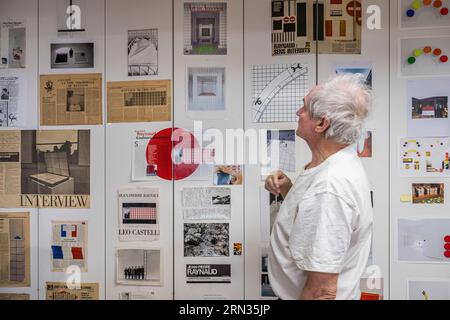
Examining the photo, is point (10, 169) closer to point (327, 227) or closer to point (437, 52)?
→ point (327, 227)

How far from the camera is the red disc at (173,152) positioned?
4.20ft

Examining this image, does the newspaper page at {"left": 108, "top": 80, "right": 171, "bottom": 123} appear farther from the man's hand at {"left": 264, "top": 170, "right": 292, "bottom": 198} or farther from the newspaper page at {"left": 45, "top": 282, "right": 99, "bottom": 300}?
the newspaper page at {"left": 45, "top": 282, "right": 99, "bottom": 300}

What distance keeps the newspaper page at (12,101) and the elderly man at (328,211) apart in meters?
1.27

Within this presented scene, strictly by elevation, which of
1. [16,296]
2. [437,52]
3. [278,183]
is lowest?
[16,296]

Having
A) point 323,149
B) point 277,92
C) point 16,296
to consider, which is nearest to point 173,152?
point 277,92

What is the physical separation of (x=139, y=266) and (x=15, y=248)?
599 mm

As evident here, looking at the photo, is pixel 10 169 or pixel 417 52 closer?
pixel 417 52

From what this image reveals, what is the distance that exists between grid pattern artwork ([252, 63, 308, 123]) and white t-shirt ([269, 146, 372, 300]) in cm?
38

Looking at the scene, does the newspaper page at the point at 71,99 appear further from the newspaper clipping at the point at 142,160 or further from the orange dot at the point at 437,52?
the orange dot at the point at 437,52

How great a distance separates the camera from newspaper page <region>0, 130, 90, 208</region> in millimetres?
1326

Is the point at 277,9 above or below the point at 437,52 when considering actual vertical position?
above

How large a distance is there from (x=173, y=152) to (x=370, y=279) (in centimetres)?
101

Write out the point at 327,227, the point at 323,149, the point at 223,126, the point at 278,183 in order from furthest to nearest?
the point at 223,126 < the point at 278,183 < the point at 323,149 < the point at 327,227

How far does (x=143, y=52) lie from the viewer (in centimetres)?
130
